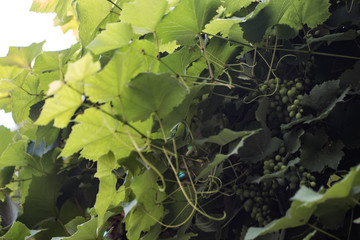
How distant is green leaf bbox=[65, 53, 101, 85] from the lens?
0.44 metres

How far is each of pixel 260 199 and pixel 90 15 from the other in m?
0.42

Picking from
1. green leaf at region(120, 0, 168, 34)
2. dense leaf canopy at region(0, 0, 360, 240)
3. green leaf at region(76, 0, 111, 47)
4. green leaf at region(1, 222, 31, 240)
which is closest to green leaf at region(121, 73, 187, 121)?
dense leaf canopy at region(0, 0, 360, 240)

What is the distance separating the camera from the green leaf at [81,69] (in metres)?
Result: 0.44

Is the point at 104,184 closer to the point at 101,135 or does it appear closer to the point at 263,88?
the point at 101,135

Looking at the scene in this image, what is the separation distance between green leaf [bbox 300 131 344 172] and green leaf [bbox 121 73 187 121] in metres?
0.19

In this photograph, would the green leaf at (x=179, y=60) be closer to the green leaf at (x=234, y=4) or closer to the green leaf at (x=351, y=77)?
the green leaf at (x=234, y=4)

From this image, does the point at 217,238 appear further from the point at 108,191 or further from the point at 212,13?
the point at 212,13

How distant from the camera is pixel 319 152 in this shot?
55 centimetres

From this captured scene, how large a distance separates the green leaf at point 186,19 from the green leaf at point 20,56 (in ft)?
1.07

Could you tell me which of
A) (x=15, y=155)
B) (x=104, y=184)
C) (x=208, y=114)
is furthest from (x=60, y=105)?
(x=15, y=155)

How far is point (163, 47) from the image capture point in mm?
677

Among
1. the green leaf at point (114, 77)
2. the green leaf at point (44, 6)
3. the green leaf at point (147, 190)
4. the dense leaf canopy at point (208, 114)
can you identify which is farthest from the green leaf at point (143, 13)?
the green leaf at point (44, 6)

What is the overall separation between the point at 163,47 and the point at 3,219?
537mm

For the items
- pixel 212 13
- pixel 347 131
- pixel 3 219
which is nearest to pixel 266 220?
pixel 347 131
